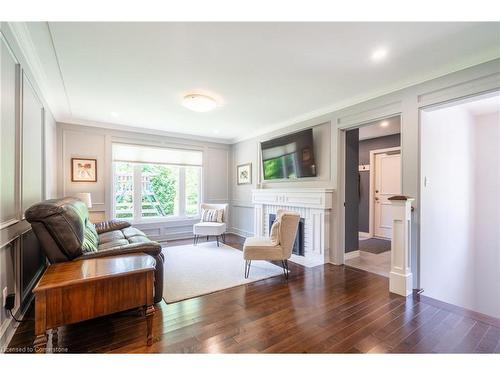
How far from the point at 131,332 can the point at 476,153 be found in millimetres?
5591

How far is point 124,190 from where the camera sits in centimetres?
494

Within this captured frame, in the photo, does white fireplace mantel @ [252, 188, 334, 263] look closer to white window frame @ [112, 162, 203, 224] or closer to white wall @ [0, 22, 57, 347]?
white window frame @ [112, 162, 203, 224]

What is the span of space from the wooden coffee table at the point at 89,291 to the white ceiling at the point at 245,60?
6.03 ft

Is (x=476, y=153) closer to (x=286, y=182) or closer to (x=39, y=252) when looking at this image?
(x=286, y=182)

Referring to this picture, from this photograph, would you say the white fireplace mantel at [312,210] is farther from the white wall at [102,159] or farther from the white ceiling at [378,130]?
the white wall at [102,159]

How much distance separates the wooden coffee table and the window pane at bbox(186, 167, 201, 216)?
390 cm

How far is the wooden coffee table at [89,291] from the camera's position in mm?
1362

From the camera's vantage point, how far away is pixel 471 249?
155 inches

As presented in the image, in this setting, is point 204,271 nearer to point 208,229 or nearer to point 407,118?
point 208,229

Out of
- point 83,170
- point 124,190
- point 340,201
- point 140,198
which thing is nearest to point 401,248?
point 340,201

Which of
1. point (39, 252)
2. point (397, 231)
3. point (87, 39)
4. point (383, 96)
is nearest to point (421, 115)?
point (383, 96)

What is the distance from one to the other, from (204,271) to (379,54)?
129 inches

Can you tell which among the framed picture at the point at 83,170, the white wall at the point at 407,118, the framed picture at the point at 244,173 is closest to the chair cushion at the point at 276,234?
the white wall at the point at 407,118

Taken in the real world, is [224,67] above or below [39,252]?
above
